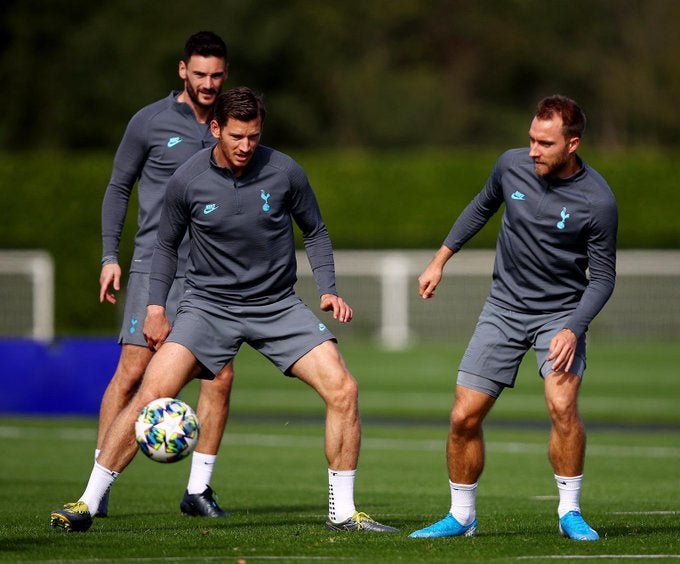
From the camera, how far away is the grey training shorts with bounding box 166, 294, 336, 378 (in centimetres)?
825

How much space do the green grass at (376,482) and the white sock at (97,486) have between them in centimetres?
20

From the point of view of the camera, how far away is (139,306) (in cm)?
928

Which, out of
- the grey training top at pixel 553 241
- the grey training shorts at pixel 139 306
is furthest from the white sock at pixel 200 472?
the grey training top at pixel 553 241

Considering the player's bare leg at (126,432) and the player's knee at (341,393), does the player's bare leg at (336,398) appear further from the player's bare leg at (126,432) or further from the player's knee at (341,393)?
the player's bare leg at (126,432)

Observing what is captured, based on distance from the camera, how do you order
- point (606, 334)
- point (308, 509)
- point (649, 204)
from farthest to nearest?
point (649, 204) < point (606, 334) < point (308, 509)

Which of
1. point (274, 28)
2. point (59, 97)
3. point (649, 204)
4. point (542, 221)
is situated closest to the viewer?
point (542, 221)

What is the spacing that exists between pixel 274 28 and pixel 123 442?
40945mm

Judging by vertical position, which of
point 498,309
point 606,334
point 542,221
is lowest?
point 606,334

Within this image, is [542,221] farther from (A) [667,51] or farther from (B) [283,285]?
(A) [667,51]

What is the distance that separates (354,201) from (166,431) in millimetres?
24524

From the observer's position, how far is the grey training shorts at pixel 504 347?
8.08 m

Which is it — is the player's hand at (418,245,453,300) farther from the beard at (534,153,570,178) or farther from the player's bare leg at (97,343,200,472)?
the player's bare leg at (97,343,200,472)

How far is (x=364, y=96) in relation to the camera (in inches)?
2010

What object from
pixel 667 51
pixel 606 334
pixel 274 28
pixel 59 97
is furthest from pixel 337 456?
pixel 667 51
